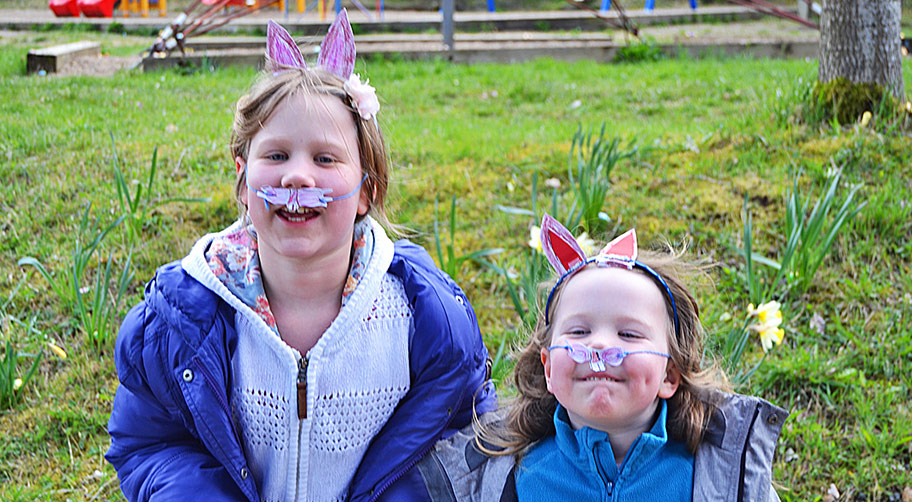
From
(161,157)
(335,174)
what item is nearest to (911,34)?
(161,157)

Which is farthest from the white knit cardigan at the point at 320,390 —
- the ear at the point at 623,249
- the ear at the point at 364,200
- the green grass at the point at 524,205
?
the green grass at the point at 524,205

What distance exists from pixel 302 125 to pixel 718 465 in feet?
3.66

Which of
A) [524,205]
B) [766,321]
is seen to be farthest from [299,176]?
[524,205]

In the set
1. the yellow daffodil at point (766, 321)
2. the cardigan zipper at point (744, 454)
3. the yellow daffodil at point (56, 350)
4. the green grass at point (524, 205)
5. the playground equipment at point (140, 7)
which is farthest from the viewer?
the playground equipment at point (140, 7)

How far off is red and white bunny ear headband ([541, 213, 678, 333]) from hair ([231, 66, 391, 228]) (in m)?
0.41

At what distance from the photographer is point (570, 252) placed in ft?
6.23

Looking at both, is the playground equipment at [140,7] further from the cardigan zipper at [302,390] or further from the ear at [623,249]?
the ear at [623,249]

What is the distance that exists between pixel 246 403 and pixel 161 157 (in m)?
2.64

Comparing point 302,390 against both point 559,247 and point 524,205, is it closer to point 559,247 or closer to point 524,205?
point 559,247

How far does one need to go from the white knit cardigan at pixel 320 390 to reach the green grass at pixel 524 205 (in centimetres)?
65

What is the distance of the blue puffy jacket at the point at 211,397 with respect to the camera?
5.82ft

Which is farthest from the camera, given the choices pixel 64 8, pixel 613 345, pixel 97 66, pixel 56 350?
pixel 64 8

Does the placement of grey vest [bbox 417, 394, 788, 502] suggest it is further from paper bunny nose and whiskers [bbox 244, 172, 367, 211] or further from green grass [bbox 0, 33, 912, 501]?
green grass [bbox 0, 33, 912, 501]

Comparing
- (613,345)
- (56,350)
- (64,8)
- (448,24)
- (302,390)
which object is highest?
(64,8)
